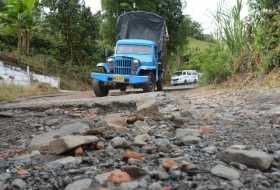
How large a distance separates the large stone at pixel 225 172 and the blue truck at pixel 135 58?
409 inches

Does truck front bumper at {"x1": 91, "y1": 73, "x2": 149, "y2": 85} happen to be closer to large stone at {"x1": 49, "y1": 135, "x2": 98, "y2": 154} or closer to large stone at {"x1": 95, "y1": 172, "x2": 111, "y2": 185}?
large stone at {"x1": 49, "y1": 135, "x2": 98, "y2": 154}

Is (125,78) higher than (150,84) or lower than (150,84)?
higher

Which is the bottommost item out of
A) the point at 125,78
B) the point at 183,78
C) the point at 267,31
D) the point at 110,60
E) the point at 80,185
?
the point at 183,78

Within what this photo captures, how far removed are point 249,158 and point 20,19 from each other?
2185 cm

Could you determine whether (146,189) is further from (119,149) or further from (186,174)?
(119,149)

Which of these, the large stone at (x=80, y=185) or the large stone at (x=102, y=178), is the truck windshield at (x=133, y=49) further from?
the large stone at (x=80, y=185)

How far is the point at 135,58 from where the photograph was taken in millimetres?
14750

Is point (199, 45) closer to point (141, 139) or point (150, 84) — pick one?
point (150, 84)

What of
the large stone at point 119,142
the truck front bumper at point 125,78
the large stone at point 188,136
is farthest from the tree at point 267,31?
the large stone at point 119,142

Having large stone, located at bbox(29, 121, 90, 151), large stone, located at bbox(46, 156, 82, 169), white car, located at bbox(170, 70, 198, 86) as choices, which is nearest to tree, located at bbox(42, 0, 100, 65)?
white car, located at bbox(170, 70, 198, 86)

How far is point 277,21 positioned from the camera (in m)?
10.9

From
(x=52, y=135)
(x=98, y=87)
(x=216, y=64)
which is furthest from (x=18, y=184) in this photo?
(x=98, y=87)

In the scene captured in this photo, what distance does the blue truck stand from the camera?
46.3 feet

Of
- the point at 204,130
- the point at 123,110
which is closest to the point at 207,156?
the point at 204,130
